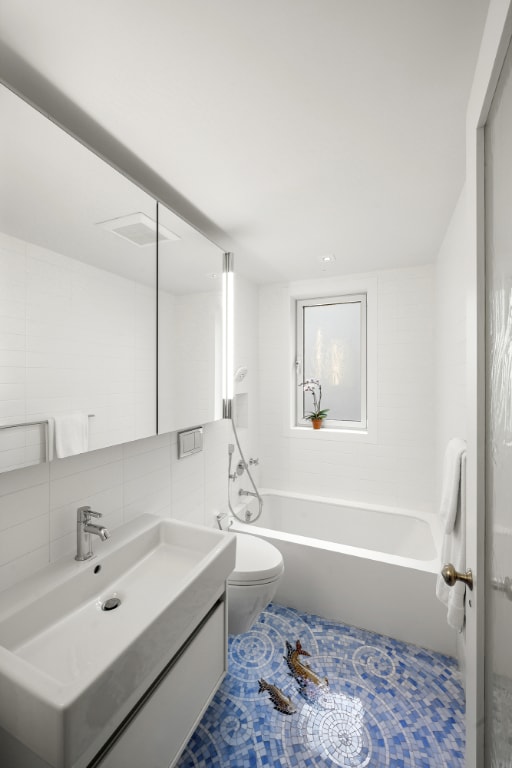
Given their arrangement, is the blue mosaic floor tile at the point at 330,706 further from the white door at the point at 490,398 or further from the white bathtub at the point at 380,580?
the white door at the point at 490,398

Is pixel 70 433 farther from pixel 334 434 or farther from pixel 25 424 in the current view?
pixel 334 434

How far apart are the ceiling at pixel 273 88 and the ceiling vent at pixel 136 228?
0.70 ft

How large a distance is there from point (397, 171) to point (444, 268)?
99 centimetres

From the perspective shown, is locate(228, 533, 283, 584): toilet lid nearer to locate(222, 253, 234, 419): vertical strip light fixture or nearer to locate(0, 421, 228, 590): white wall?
locate(0, 421, 228, 590): white wall

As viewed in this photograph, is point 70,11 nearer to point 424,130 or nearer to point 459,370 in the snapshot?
point 424,130

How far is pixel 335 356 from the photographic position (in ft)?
10.7

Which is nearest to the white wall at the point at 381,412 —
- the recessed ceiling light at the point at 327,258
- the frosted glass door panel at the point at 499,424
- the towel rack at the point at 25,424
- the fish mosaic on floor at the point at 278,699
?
the recessed ceiling light at the point at 327,258

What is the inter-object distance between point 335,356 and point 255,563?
6.51 feet

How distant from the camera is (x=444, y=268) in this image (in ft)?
7.46

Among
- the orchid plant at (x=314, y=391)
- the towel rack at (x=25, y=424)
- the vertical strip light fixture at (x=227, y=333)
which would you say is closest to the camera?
the towel rack at (x=25, y=424)

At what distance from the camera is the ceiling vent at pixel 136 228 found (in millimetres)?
1386

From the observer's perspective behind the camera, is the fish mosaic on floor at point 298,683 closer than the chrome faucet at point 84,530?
No

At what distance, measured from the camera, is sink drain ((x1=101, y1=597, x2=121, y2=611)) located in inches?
49.1

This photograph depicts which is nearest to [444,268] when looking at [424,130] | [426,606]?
[424,130]
